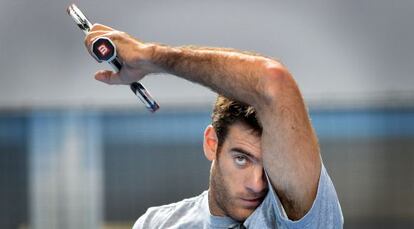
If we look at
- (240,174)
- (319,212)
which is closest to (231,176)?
(240,174)

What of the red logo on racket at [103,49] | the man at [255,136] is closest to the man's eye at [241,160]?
the man at [255,136]

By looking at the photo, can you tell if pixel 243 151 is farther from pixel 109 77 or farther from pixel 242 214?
pixel 109 77

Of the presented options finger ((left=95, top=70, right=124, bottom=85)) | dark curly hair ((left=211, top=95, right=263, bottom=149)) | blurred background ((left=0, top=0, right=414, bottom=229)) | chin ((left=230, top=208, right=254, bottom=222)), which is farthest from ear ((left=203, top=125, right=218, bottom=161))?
blurred background ((left=0, top=0, right=414, bottom=229))

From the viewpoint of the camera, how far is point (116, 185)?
367 cm

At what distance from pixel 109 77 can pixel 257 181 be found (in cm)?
36

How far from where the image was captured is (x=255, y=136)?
4.96 ft

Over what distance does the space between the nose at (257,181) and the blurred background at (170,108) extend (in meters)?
2.03

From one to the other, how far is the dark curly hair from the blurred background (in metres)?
1.95

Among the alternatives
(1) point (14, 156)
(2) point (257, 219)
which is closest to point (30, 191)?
(1) point (14, 156)

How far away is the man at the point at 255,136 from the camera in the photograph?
4.36 ft

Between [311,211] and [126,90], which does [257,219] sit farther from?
[126,90]

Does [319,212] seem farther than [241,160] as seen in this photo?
No

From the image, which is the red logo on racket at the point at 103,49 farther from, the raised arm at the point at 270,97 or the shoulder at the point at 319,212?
the shoulder at the point at 319,212

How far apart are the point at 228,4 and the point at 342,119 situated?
773 millimetres
